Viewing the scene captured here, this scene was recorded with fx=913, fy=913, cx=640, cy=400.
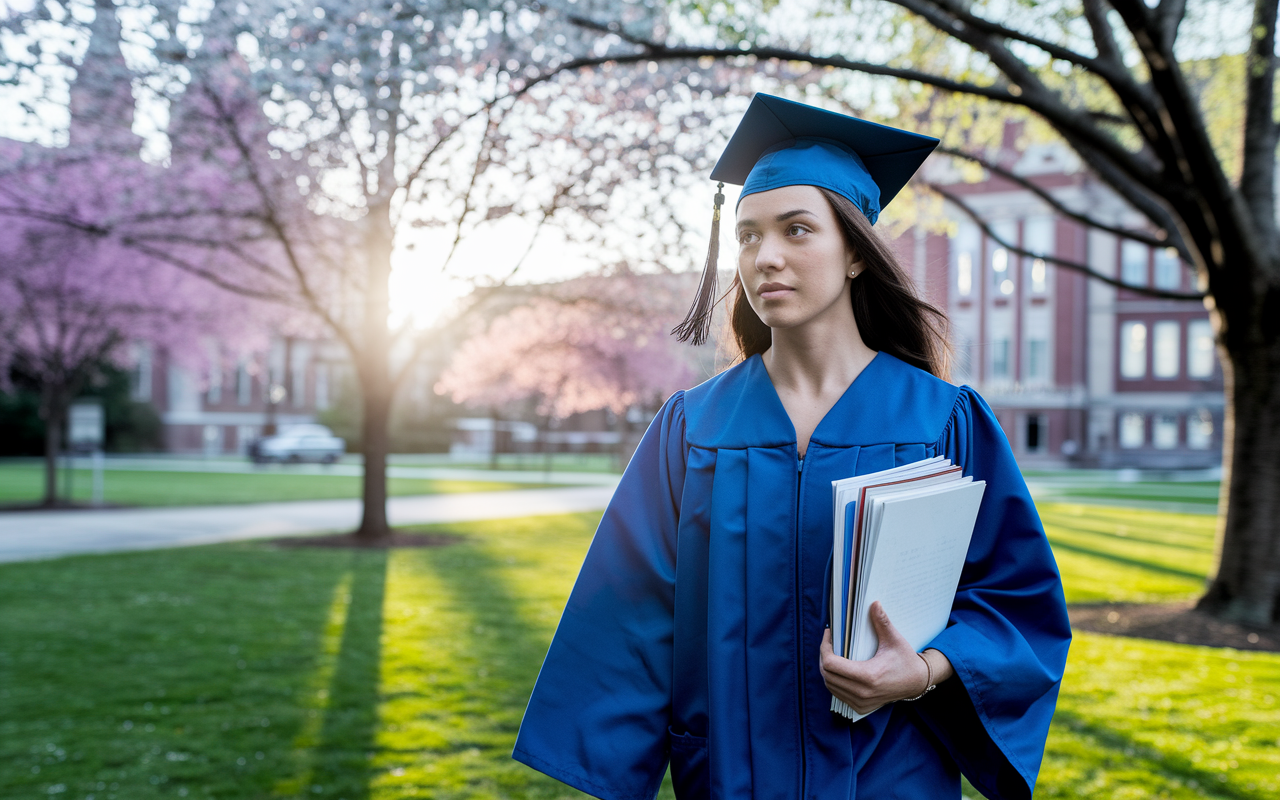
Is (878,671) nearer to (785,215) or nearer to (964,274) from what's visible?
(785,215)

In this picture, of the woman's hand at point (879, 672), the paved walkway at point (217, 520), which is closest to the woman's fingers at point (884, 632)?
the woman's hand at point (879, 672)

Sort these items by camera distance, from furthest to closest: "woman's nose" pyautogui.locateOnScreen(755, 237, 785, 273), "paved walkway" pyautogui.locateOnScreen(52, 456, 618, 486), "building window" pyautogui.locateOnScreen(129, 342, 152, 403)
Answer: "building window" pyautogui.locateOnScreen(129, 342, 152, 403) → "paved walkway" pyautogui.locateOnScreen(52, 456, 618, 486) → "woman's nose" pyautogui.locateOnScreen(755, 237, 785, 273)

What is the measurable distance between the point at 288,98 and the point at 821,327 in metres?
8.34

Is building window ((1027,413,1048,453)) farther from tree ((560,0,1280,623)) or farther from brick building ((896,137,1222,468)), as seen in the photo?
tree ((560,0,1280,623))

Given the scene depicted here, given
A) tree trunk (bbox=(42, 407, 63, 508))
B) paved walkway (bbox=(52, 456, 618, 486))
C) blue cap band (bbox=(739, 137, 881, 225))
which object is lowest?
paved walkway (bbox=(52, 456, 618, 486))

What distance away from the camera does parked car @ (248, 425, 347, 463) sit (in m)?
32.5

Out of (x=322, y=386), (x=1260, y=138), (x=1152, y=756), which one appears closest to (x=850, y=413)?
(x=1152, y=756)

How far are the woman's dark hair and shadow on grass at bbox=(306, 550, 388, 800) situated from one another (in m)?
2.93

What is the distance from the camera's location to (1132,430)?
40.9 metres

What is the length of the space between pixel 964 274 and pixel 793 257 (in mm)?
42979

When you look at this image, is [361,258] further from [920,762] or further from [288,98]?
Result: [920,762]

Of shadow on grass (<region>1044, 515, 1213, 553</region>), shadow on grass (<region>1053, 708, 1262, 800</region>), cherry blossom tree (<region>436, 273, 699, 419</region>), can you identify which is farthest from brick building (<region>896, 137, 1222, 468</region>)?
shadow on grass (<region>1053, 708, 1262, 800</region>)

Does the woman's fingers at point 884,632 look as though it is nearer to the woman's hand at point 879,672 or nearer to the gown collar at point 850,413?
the woman's hand at point 879,672

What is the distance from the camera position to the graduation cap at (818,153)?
5.71 ft
